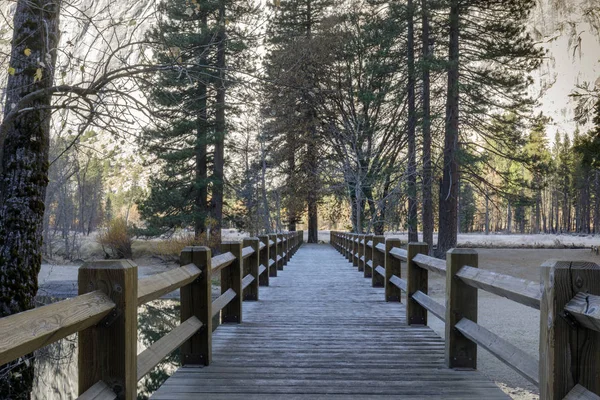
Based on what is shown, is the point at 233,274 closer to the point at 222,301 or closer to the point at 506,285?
the point at 222,301

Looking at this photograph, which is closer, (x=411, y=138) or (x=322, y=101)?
(x=411, y=138)

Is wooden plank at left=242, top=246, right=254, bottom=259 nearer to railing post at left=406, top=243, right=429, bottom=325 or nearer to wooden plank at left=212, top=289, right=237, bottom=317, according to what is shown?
wooden plank at left=212, top=289, right=237, bottom=317

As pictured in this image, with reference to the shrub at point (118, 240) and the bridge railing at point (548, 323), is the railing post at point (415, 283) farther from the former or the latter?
the shrub at point (118, 240)

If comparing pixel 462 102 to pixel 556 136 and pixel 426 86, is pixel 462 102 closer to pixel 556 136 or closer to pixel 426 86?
pixel 426 86

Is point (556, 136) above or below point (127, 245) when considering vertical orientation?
above

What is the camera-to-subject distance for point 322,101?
30062 millimetres

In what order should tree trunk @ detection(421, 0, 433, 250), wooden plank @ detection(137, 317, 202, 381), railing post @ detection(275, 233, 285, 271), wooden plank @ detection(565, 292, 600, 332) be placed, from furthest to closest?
tree trunk @ detection(421, 0, 433, 250), railing post @ detection(275, 233, 285, 271), wooden plank @ detection(137, 317, 202, 381), wooden plank @ detection(565, 292, 600, 332)

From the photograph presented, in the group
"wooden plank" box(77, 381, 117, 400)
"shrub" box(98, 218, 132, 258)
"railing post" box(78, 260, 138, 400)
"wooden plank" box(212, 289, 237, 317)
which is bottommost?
"shrub" box(98, 218, 132, 258)

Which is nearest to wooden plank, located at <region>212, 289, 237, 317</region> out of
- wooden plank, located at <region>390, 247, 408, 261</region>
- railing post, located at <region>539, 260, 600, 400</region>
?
wooden plank, located at <region>390, 247, 408, 261</region>

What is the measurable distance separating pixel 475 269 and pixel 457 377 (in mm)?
894

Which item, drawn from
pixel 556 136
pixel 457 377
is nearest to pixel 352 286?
pixel 457 377

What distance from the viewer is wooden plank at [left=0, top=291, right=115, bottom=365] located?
157 centimetres

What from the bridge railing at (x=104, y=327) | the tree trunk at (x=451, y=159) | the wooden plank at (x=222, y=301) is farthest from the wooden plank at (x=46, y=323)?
the tree trunk at (x=451, y=159)

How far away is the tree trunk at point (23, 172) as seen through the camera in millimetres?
6250
